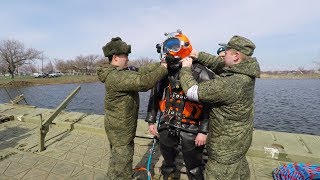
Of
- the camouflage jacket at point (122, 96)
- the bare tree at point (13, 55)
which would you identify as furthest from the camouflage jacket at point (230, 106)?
the bare tree at point (13, 55)

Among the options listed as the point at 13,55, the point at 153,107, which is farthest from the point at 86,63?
the point at 153,107

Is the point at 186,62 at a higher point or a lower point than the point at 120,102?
higher

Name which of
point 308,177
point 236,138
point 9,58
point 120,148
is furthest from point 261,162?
point 9,58

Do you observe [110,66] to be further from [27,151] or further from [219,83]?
[27,151]

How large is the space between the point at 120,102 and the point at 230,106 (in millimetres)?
1488

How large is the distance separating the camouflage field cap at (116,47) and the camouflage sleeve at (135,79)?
0.28 meters

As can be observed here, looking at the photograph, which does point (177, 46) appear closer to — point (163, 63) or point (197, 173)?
point (163, 63)

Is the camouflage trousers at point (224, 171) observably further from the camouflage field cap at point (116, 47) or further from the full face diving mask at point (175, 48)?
the camouflage field cap at point (116, 47)

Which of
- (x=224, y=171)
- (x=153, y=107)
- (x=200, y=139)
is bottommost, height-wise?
(x=224, y=171)

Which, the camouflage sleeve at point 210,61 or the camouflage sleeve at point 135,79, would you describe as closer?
the camouflage sleeve at point 135,79

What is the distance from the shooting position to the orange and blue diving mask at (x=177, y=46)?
3129 millimetres

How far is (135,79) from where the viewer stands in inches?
125

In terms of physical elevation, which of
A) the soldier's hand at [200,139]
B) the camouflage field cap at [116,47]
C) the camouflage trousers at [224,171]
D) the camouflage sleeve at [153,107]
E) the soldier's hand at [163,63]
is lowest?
the camouflage trousers at [224,171]

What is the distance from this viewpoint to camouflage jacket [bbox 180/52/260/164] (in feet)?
8.66
